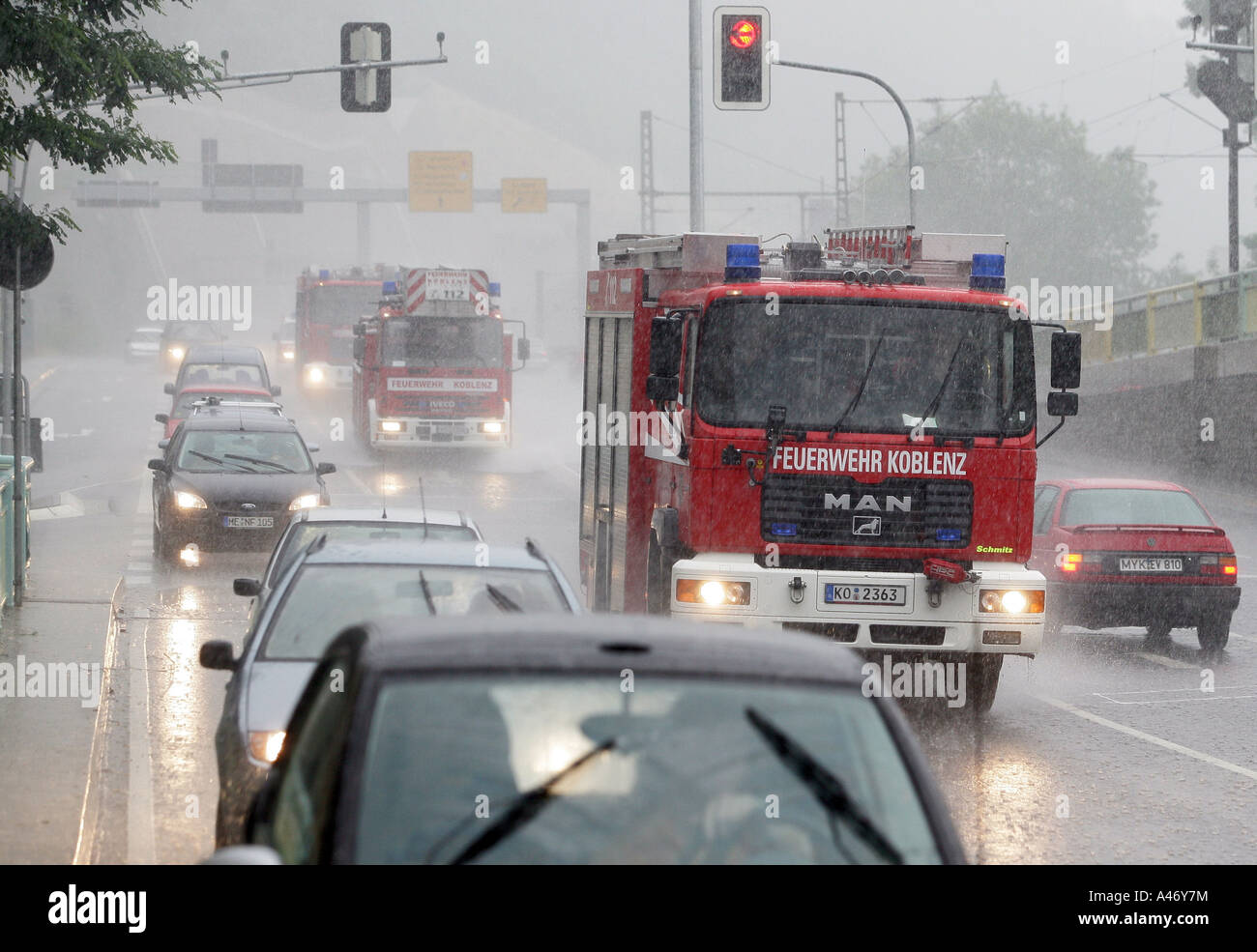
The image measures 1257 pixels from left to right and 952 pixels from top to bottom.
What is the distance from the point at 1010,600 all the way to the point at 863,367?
166 cm

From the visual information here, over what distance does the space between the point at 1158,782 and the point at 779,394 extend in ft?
10.1

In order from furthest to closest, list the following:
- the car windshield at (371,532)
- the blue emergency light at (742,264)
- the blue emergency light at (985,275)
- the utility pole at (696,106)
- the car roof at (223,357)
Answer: the car roof at (223,357)
the utility pole at (696,106)
the blue emergency light at (985,275)
the blue emergency light at (742,264)
the car windshield at (371,532)

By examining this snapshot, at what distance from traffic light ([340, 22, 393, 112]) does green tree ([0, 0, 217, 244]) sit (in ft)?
36.0

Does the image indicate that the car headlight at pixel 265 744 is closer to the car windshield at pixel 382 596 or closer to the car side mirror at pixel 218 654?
the car side mirror at pixel 218 654

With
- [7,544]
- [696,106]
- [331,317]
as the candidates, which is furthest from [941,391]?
[331,317]

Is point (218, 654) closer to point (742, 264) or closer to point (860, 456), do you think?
point (860, 456)

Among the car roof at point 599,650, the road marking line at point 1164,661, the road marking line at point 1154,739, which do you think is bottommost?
the road marking line at point 1164,661

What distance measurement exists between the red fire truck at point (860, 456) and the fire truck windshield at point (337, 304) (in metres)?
34.5

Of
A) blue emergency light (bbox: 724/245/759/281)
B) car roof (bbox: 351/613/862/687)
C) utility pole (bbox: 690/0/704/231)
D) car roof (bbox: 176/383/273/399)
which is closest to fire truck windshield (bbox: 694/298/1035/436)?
blue emergency light (bbox: 724/245/759/281)

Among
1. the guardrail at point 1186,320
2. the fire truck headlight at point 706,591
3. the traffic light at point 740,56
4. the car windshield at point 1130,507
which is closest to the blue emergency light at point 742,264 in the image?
the fire truck headlight at point 706,591

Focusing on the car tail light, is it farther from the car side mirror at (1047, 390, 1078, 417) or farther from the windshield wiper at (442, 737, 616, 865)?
the windshield wiper at (442, 737, 616, 865)

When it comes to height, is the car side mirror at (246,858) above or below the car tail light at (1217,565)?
above

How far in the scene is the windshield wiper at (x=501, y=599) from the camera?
7.63m

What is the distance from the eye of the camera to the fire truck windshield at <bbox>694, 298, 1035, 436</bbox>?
10.9m
